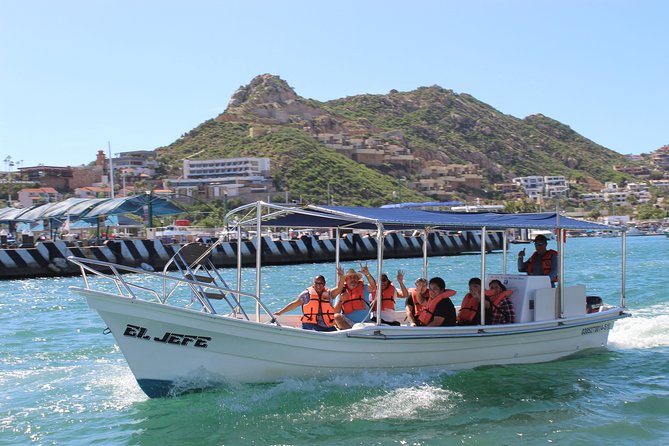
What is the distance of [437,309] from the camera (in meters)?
12.7

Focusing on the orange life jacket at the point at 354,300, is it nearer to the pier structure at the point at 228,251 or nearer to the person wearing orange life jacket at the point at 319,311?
the person wearing orange life jacket at the point at 319,311

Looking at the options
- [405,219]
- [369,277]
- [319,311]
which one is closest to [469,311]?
[369,277]

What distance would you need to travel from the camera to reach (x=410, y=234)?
68.9 metres

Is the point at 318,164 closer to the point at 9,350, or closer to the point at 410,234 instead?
the point at 410,234

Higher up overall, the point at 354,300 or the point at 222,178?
the point at 222,178

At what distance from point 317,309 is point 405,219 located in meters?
1.98

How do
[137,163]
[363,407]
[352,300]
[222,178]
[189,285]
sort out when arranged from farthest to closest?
[137,163] < [222,178] < [352,300] < [189,285] < [363,407]

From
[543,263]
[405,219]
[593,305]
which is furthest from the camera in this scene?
[593,305]

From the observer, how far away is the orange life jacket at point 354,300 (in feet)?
43.3

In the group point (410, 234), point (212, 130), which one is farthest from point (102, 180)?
point (410, 234)

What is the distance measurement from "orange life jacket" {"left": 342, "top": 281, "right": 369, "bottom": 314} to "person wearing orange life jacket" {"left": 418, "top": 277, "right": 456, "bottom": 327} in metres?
1.04

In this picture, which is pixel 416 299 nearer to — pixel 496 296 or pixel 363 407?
pixel 496 296

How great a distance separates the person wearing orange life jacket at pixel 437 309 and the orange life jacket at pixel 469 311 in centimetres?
60

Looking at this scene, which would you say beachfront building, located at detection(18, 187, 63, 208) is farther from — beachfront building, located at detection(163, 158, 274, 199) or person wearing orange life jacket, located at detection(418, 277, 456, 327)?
person wearing orange life jacket, located at detection(418, 277, 456, 327)
